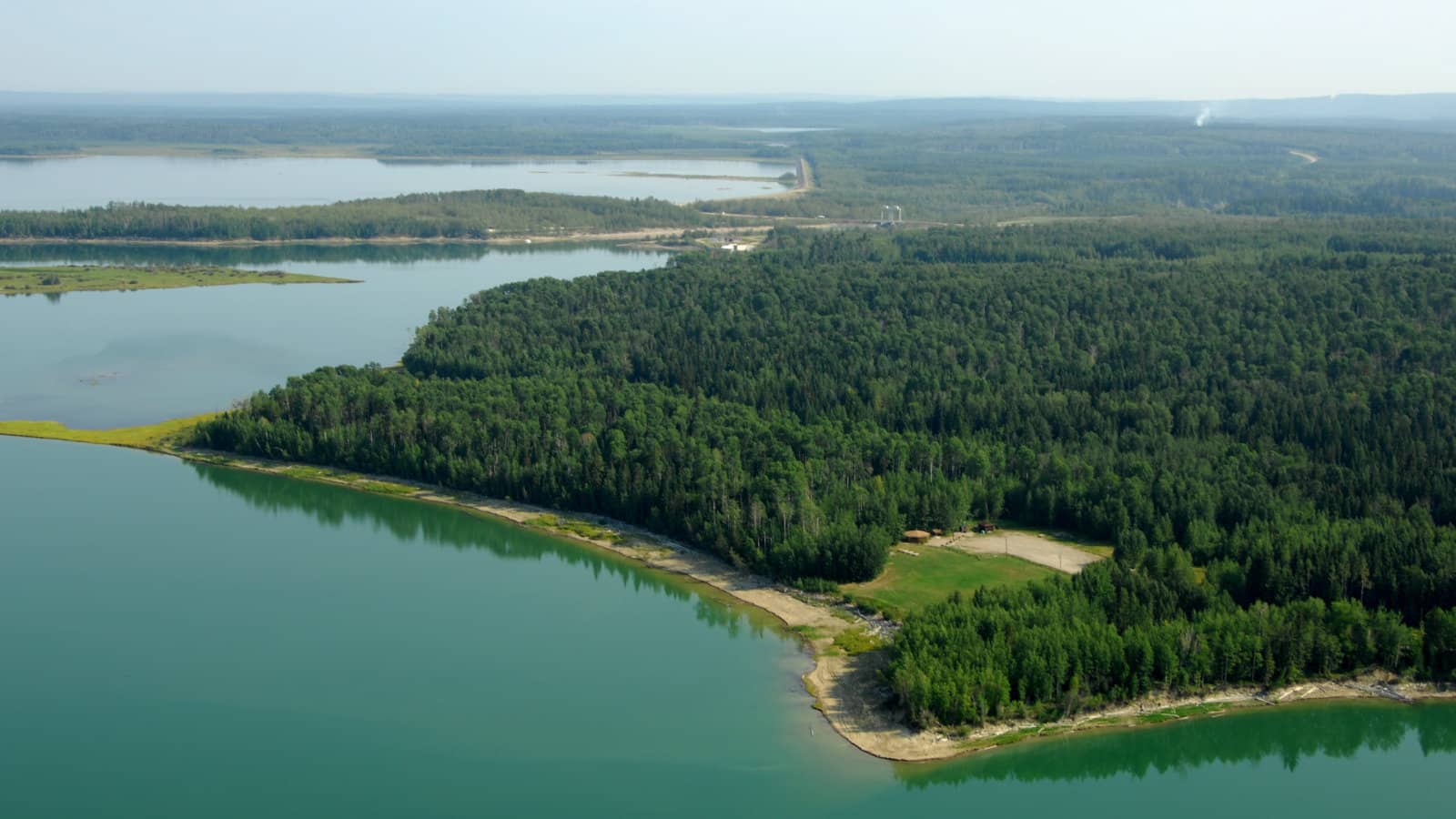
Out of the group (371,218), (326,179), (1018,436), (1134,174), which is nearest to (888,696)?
(1018,436)

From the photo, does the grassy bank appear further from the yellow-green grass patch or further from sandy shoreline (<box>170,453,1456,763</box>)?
the yellow-green grass patch

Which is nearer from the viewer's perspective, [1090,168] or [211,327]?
[211,327]

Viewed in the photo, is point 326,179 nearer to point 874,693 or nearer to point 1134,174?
point 1134,174

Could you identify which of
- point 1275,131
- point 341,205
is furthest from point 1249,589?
point 1275,131

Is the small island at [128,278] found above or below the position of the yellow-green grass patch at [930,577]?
above

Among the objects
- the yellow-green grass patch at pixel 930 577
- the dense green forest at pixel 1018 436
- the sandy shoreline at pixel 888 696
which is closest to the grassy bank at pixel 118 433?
the dense green forest at pixel 1018 436

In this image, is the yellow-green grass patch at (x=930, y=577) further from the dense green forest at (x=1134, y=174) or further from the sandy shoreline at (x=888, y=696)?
the dense green forest at (x=1134, y=174)
